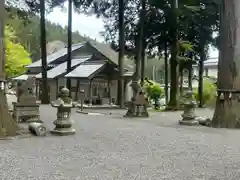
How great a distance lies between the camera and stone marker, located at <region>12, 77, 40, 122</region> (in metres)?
11.3

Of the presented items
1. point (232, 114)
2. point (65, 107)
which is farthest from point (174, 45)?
point (65, 107)

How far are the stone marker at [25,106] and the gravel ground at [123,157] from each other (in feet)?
8.57

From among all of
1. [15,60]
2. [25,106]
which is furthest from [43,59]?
[15,60]

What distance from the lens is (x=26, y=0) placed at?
65.9 ft

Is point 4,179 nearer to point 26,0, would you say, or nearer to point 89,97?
point 26,0

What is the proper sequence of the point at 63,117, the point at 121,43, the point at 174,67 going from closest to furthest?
the point at 63,117
the point at 174,67
the point at 121,43

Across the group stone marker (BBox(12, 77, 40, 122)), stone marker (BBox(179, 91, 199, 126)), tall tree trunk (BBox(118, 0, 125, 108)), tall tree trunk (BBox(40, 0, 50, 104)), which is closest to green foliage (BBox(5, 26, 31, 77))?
tall tree trunk (BBox(40, 0, 50, 104))

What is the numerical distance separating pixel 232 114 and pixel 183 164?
19.5 ft

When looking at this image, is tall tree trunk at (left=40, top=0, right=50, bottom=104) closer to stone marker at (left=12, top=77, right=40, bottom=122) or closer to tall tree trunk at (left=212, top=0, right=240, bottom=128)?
stone marker at (left=12, top=77, right=40, bottom=122)

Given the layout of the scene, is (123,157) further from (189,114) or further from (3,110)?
(189,114)

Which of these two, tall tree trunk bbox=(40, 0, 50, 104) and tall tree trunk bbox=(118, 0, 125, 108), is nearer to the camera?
tall tree trunk bbox=(118, 0, 125, 108)

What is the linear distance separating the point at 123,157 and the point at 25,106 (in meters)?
5.84

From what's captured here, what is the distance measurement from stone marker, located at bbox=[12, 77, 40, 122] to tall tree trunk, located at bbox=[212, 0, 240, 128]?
18.3 feet

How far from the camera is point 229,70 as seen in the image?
450 inches
